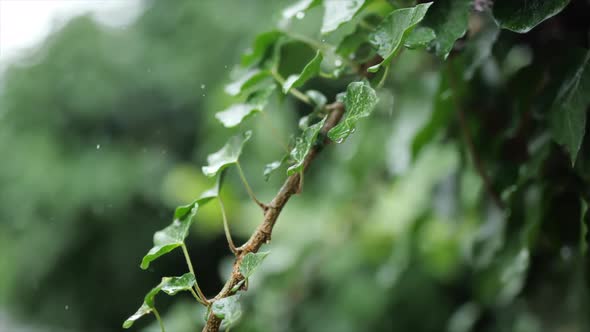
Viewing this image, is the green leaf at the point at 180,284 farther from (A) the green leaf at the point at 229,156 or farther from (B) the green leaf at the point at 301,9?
(B) the green leaf at the point at 301,9

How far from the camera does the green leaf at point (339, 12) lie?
1.23ft

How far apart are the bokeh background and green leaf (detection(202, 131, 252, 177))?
0.89 ft

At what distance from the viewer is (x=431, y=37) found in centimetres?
34

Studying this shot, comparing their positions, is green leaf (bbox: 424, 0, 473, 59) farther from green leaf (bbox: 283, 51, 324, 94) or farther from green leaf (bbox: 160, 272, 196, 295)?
green leaf (bbox: 160, 272, 196, 295)

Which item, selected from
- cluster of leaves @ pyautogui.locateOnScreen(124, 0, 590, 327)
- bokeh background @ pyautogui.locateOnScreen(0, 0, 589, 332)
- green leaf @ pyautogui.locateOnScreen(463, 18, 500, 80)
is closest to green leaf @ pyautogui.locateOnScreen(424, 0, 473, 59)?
cluster of leaves @ pyautogui.locateOnScreen(124, 0, 590, 327)

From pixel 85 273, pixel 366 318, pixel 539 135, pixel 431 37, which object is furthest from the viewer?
pixel 85 273

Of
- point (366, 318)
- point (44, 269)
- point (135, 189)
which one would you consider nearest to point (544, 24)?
point (366, 318)

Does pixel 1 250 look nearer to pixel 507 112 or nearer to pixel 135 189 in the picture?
pixel 135 189

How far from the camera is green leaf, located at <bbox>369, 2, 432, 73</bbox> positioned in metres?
0.31

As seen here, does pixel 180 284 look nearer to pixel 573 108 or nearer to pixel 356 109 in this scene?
pixel 356 109

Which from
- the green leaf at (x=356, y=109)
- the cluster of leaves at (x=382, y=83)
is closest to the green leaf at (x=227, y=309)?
the cluster of leaves at (x=382, y=83)

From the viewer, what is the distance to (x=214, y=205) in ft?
4.17

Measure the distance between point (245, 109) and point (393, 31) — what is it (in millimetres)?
116

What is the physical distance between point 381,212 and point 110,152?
3.19 ft
